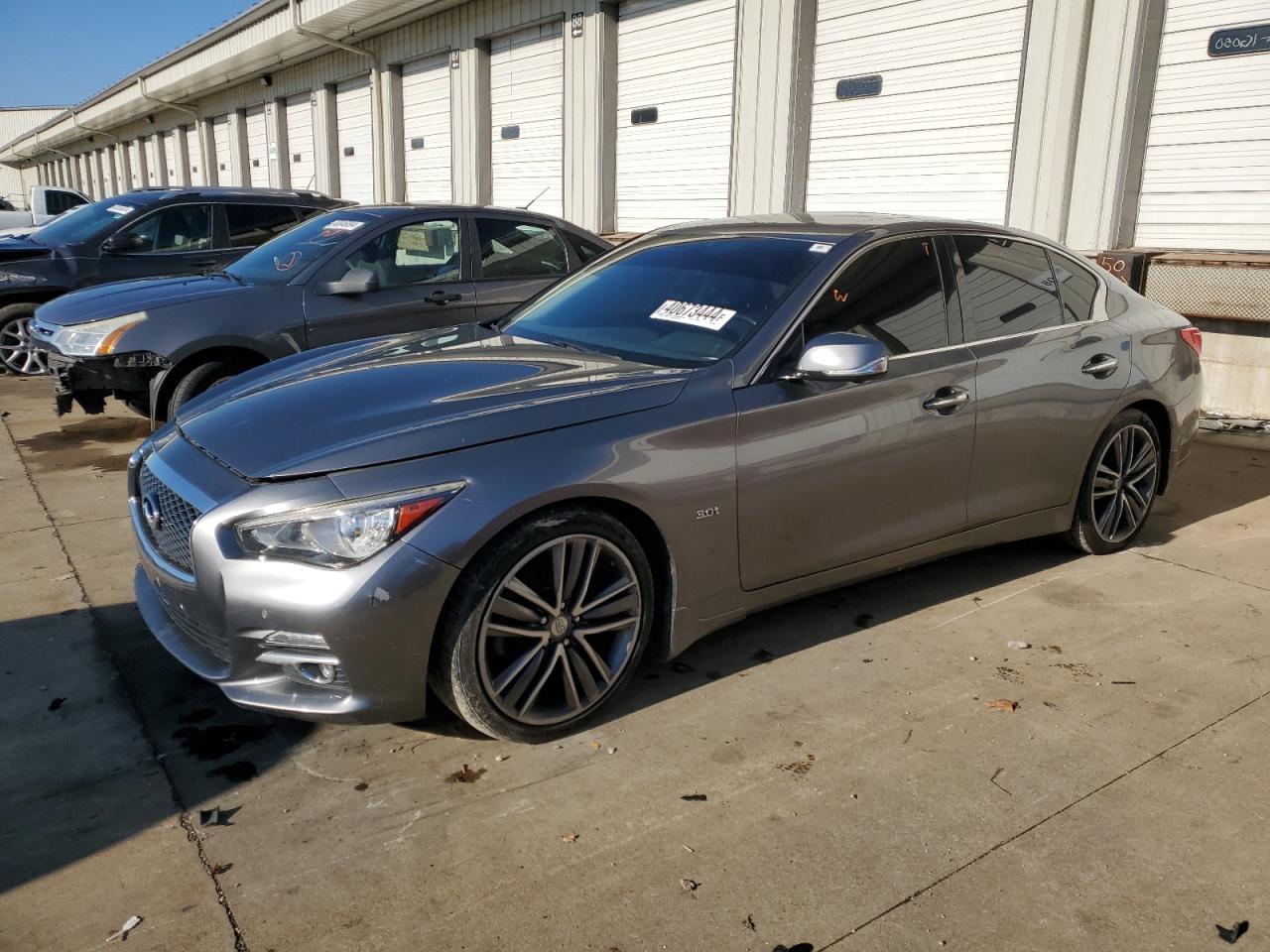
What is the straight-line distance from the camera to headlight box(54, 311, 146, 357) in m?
6.51

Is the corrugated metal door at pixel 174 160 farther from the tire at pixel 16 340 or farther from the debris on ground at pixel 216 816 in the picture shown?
the debris on ground at pixel 216 816

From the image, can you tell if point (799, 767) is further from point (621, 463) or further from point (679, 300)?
point (679, 300)

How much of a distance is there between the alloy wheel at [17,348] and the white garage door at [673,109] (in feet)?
22.9

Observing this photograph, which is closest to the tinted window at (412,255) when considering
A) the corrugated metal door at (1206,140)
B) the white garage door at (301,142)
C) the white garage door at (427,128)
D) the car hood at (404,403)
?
the car hood at (404,403)

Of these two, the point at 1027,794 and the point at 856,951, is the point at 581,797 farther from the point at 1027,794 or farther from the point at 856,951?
the point at 1027,794

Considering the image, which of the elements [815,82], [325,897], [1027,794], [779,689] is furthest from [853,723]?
[815,82]

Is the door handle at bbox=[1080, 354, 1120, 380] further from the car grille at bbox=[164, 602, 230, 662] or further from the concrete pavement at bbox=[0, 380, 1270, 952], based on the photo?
the car grille at bbox=[164, 602, 230, 662]

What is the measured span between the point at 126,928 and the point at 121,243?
28.2 ft

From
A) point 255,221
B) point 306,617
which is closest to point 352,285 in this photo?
point 255,221

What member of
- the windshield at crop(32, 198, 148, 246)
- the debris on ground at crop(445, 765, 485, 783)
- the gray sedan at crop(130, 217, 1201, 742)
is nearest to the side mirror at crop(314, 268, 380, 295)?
the gray sedan at crop(130, 217, 1201, 742)

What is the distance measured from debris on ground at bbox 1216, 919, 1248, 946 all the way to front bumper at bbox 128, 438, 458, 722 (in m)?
2.15

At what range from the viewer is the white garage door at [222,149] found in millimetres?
Result: 27688

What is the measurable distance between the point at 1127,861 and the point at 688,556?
153cm

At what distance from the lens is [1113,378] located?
15.7 feet
